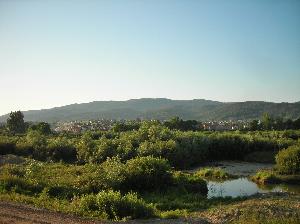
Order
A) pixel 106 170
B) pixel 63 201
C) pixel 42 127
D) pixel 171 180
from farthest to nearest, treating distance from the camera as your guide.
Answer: pixel 42 127 < pixel 171 180 < pixel 106 170 < pixel 63 201

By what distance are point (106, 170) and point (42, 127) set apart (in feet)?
261

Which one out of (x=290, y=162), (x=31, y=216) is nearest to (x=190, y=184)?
(x=290, y=162)

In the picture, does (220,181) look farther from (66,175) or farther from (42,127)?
(42,127)

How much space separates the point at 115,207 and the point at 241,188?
20650 mm

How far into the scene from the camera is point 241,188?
4369 centimetres

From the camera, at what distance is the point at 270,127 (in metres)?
120

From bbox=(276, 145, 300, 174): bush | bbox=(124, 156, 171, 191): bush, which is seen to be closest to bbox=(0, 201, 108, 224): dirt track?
bbox=(124, 156, 171, 191): bush

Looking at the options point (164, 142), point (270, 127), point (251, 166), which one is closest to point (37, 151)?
point (164, 142)

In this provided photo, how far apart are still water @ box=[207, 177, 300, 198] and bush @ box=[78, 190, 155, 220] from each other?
13421 millimetres

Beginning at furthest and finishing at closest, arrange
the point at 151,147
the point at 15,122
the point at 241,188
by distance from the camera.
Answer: the point at 15,122, the point at 151,147, the point at 241,188

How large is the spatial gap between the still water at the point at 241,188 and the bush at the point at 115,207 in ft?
44.0

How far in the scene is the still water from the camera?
135ft

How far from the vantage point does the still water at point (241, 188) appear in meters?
41.0

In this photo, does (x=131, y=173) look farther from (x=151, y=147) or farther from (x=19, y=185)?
(x=151, y=147)
